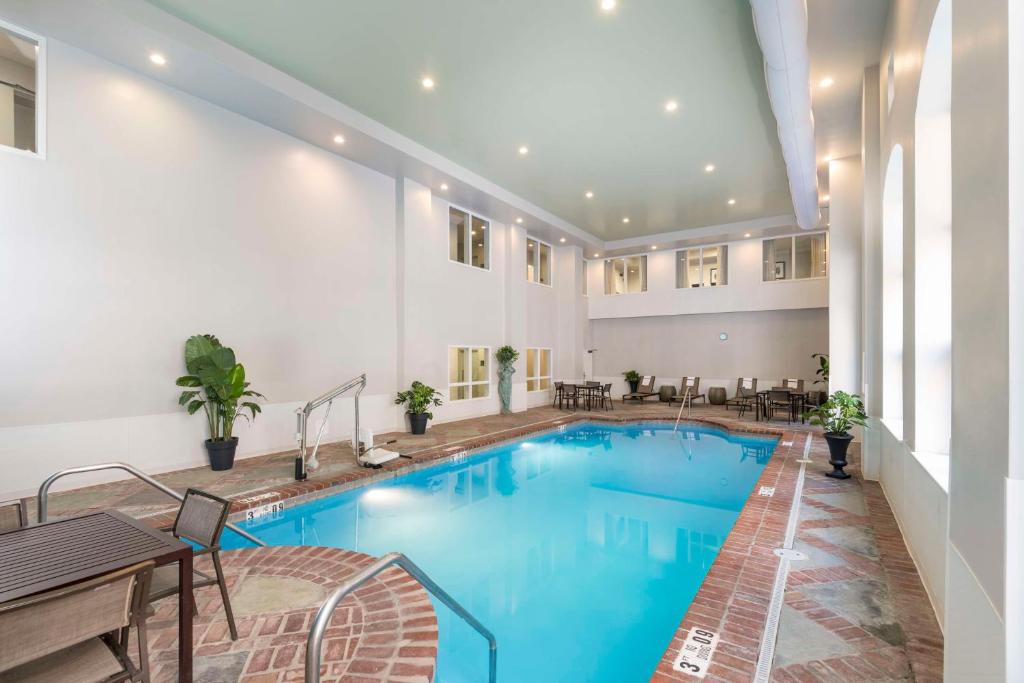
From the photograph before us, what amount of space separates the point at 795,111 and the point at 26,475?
883 cm

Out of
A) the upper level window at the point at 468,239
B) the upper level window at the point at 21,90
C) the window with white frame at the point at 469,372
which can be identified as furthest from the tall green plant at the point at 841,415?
the upper level window at the point at 21,90

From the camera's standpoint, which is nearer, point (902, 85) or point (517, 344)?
point (902, 85)

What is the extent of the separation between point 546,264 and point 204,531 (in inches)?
473

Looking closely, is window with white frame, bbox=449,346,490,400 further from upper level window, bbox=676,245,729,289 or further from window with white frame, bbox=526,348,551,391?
upper level window, bbox=676,245,729,289

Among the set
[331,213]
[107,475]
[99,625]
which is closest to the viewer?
[99,625]

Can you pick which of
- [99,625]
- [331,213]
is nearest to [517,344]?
[331,213]

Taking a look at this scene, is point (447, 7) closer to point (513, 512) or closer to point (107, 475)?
point (513, 512)

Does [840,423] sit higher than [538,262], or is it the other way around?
[538,262]

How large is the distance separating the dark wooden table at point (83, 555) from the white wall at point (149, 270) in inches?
151

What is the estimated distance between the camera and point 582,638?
3012 mm

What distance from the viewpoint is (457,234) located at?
1041 cm

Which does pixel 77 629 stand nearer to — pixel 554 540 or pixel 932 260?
pixel 554 540

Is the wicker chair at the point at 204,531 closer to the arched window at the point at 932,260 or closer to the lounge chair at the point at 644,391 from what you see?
the arched window at the point at 932,260

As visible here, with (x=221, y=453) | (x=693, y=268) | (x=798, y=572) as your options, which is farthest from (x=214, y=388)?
(x=693, y=268)
